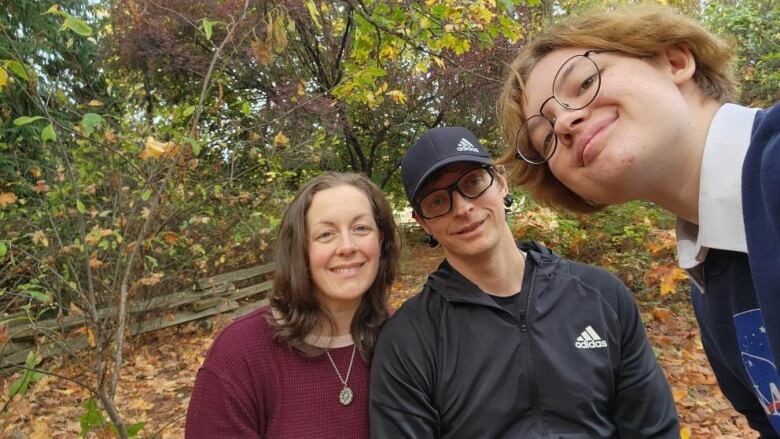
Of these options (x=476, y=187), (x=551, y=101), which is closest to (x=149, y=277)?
(x=476, y=187)

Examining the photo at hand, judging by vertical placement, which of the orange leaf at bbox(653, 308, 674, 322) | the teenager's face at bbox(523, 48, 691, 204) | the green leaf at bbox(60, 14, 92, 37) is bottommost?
the orange leaf at bbox(653, 308, 674, 322)

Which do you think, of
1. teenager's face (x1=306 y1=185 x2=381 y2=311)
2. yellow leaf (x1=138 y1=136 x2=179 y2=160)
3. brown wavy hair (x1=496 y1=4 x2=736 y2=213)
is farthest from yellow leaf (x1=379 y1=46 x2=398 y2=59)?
brown wavy hair (x1=496 y1=4 x2=736 y2=213)

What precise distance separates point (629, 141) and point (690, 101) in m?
0.24

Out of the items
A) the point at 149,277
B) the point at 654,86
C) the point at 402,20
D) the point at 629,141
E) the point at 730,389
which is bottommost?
the point at 730,389

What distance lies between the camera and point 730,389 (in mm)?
1325

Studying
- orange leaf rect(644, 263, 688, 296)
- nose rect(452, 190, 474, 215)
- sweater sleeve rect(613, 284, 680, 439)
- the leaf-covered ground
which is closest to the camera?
sweater sleeve rect(613, 284, 680, 439)

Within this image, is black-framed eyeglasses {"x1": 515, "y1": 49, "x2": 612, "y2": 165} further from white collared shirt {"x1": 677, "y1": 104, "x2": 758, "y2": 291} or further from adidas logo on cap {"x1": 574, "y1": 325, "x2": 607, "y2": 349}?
adidas logo on cap {"x1": 574, "y1": 325, "x2": 607, "y2": 349}

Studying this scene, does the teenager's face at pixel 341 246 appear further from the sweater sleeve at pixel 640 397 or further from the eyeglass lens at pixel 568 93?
the sweater sleeve at pixel 640 397

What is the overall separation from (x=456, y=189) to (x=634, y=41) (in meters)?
0.84

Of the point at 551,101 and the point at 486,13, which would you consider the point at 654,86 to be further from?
the point at 486,13

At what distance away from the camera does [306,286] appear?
1.89m

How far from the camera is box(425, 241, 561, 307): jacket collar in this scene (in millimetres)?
1846

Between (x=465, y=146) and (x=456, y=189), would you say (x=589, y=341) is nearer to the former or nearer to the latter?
(x=456, y=189)

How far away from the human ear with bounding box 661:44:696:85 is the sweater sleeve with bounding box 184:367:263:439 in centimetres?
175
